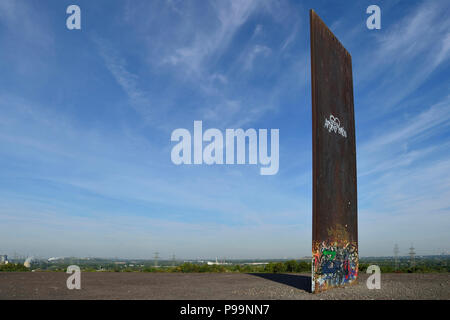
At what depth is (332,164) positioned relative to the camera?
14.6 m

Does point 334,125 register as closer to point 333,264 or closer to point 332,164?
point 332,164

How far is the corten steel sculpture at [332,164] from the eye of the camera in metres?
13.2

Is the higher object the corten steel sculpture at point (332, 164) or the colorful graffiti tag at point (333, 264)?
the corten steel sculpture at point (332, 164)

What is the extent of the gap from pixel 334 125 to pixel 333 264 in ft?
19.5

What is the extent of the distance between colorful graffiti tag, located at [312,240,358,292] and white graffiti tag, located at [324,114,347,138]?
4.81 meters

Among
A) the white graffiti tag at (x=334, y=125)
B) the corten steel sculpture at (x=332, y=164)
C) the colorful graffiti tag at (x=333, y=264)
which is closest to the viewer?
the colorful graffiti tag at (x=333, y=264)

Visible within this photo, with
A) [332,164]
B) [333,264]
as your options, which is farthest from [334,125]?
[333,264]

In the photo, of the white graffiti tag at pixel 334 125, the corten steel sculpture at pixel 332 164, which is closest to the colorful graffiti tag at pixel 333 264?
the corten steel sculpture at pixel 332 164

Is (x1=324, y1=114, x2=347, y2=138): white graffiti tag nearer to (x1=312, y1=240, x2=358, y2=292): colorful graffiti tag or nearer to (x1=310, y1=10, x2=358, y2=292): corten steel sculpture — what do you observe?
(x1=310, y1=10, x2=358, y2=292): corten steel sculpture

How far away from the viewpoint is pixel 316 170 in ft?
43.0

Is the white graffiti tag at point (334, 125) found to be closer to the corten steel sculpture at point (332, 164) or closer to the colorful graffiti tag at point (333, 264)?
the corten steel sculpture at point (332, 164)

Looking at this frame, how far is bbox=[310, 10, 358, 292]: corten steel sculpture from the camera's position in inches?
518
